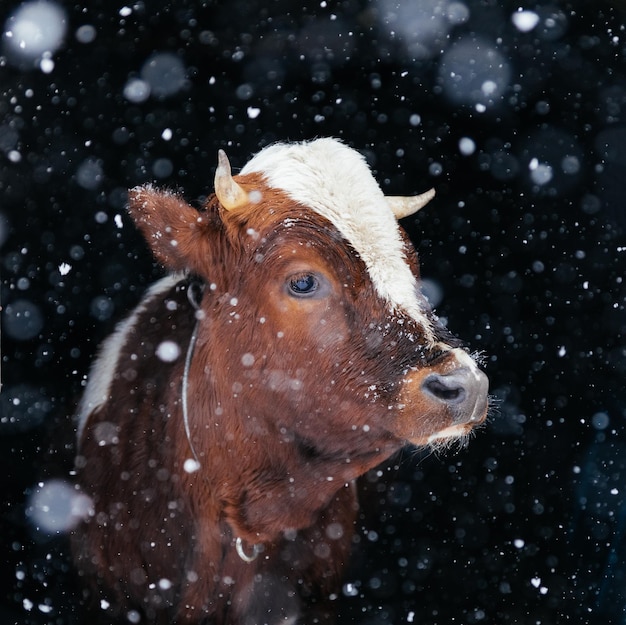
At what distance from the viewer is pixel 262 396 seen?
96.8 inches

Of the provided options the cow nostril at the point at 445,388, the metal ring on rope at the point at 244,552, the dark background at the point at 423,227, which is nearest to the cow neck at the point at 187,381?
the metal ring on rope at the point at 244,552

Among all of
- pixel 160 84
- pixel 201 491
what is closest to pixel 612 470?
pixel 201 491

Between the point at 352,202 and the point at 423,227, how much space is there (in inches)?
56.6

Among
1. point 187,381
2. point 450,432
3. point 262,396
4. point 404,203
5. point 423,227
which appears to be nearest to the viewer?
point 450,432

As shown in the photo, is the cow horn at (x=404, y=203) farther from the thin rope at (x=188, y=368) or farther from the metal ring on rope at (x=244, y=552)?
the metal ring on rope at (x=244, y=552)

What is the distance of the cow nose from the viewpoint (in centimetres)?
210

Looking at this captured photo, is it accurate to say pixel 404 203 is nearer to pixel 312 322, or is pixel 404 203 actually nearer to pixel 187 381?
pixel 312 322

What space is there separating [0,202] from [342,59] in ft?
5.59

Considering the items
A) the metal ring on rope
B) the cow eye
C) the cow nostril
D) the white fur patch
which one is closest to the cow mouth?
the cow nostril

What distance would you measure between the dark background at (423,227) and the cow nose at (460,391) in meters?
1.50

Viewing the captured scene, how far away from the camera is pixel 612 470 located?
3.47 metres

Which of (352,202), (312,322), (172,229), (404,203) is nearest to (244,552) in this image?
(312,322)

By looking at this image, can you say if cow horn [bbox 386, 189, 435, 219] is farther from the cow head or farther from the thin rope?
the thin rope

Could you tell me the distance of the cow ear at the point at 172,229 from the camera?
254cm
